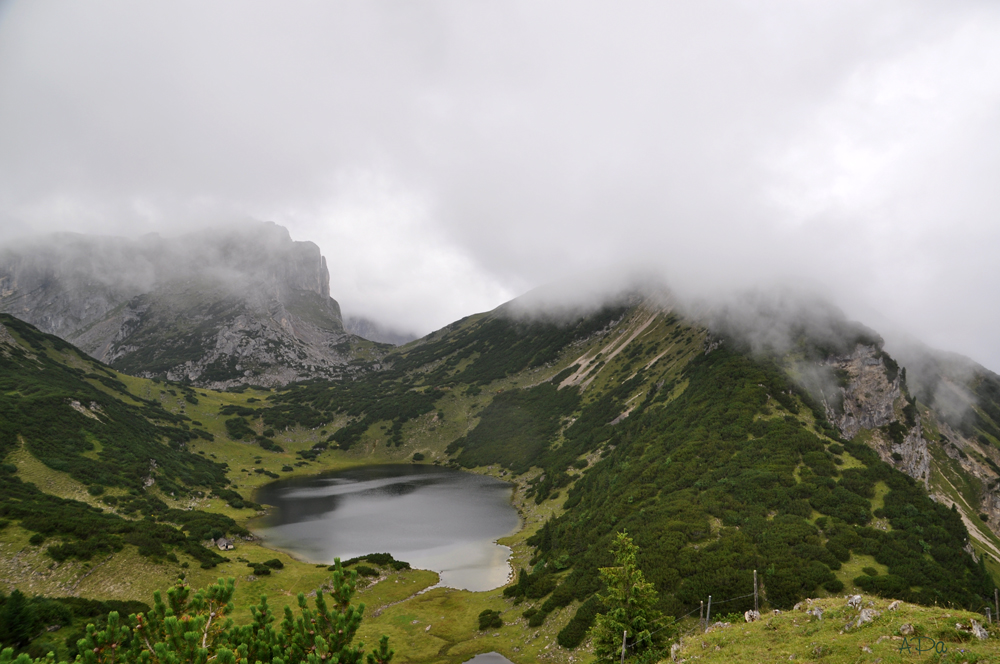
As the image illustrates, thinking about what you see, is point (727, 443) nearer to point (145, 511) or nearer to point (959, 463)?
point (145, 511)

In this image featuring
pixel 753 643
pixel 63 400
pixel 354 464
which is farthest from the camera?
pixel 354 464

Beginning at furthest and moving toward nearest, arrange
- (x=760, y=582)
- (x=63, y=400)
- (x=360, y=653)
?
1. (x=63, y=400)
2. (x=760, y=582)
3. (x=360, y=653)

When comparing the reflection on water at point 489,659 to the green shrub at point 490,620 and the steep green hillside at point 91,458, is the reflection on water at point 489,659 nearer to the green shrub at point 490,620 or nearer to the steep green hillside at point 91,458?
the green shrub at point 490,620

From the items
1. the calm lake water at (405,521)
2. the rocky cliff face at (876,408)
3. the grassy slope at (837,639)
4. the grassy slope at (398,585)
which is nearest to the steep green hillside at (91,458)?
the grassy slope at (398,585)

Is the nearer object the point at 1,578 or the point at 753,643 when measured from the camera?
the point at 753,643

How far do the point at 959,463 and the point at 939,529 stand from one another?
11524 cm

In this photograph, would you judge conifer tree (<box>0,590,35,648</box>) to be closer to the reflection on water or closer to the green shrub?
the reflection on water

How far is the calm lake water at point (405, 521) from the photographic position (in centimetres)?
5794

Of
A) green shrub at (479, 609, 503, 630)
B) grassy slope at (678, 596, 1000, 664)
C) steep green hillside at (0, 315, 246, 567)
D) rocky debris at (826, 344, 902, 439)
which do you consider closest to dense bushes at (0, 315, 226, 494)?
steep green hillside at (0, 315, 246, 567)

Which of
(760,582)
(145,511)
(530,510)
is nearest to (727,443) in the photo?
(760,582)

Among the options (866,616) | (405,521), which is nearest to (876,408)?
(866,616)

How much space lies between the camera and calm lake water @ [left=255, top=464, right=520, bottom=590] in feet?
190

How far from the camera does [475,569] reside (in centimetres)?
5462

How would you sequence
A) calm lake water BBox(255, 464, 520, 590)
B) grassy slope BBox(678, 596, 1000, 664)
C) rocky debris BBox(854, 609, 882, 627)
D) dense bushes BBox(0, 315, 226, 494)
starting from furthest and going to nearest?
dense bushes BBox(0, 315, 226, 494)
calm lake water BBox(255, 464, 520, 590)
rocky debris BBox(854, 609, 882, 627)
grassy slope BBox(678, 596, 1000, 664)
